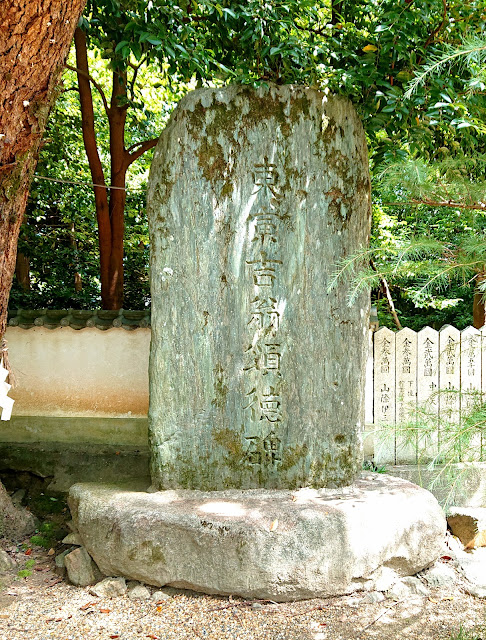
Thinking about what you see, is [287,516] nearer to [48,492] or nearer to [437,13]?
[48,492]

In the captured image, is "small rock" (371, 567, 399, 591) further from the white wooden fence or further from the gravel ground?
the white wooden fence

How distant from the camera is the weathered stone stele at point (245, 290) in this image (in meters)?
4.47

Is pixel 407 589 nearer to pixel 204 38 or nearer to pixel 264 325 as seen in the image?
pixel 264 325

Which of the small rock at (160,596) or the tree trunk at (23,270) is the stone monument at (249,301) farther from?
the tree trunk at (23,270)

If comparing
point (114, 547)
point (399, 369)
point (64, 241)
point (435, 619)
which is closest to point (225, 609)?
point (114, 547)

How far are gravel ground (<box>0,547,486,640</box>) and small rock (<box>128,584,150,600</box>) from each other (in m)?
0.04

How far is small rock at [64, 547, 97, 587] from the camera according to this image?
13.8ft

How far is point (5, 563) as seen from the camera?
4.42 m

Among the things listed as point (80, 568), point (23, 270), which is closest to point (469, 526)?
point (80, 568)

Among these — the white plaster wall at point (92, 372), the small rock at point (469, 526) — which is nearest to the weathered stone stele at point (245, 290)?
the white plaster wall at point (92, 372)

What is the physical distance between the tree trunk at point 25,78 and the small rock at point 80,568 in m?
2.42

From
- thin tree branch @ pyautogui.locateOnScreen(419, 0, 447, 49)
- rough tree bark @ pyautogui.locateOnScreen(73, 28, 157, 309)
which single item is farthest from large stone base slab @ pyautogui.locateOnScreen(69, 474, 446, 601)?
thin tree branch @ pyautogui.locateOnScreen(419, 0, 447, 49)

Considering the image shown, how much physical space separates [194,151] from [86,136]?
10.4 ft

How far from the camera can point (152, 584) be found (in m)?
4.03
